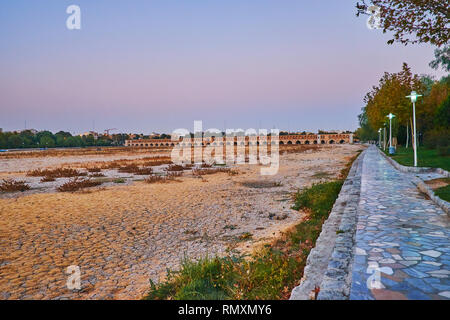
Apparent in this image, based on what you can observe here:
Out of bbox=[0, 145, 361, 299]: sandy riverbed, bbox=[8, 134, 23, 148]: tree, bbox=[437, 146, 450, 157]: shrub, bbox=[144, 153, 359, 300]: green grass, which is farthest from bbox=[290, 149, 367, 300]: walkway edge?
bbox=[8, 134, 23, 148]: tree

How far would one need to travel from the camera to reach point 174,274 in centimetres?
434

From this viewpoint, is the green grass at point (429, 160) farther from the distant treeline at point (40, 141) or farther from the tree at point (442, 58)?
the distant treeline at point (40, 141)

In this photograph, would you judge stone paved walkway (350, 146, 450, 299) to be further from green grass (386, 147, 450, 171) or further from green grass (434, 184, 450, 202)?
green grass (386, 147, 450, 171)

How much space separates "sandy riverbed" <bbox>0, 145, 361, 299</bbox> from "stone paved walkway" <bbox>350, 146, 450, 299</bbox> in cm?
211

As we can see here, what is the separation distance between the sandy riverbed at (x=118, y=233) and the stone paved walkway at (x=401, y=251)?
2.11 metres

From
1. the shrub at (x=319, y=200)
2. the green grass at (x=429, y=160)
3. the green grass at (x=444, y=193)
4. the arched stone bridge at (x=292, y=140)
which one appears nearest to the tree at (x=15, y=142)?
the arched stone bridge at (x=292, y=140)

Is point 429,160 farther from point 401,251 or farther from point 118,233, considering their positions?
point 118,233

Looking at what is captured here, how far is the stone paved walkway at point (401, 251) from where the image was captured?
271 centimetres

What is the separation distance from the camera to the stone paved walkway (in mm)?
2713
